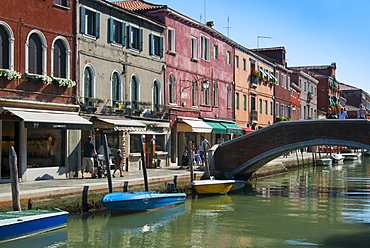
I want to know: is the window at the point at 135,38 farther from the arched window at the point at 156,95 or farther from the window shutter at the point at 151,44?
the arched window at the point at 156,95

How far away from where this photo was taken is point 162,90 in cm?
2344

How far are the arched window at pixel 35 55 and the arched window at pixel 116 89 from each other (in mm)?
3951

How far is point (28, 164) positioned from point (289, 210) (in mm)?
8129

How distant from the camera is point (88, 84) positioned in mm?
18828

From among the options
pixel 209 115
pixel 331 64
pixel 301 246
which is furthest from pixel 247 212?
pixel 331 64

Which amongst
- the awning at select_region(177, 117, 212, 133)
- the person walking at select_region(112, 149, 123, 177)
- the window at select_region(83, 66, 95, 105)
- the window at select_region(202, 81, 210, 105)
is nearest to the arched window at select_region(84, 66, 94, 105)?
the window at select_region(83, 66, 95, 105)

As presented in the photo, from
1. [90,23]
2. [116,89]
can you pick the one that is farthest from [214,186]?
[90,23]

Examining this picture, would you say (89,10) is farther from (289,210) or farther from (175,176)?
(289,210)

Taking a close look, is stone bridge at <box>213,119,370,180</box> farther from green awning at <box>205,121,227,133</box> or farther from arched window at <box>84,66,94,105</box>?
arched window at <box>84,66,94,105</box>

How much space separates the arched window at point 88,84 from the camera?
18.6 metres

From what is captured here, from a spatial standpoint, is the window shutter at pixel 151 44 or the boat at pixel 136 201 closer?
the boat at pixel 136 201

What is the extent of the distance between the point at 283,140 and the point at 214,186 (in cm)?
448

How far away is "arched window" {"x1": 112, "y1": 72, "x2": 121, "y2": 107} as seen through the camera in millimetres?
20188

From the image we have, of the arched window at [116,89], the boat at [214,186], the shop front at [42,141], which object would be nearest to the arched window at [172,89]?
the arched window at [116,89]
